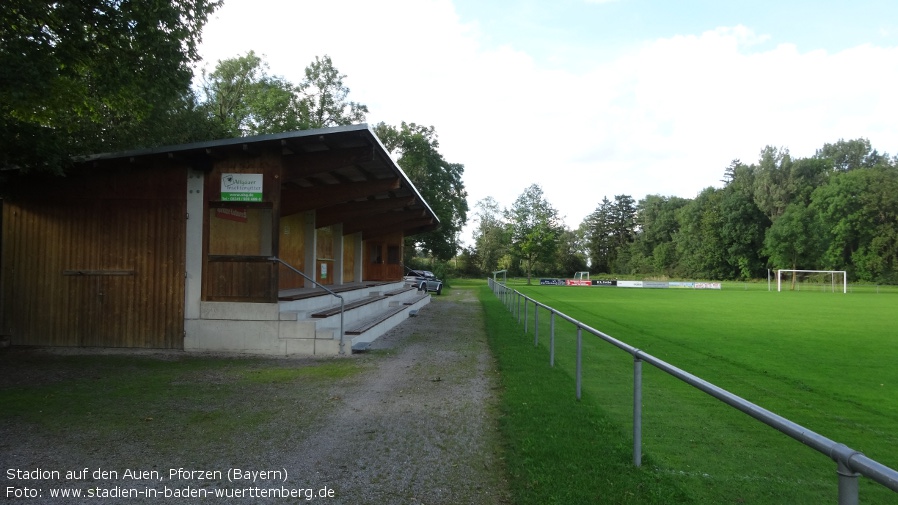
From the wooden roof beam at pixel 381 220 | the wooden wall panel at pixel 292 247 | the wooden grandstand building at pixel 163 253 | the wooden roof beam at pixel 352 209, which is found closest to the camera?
the wooden grandstand building at pixel 163 253

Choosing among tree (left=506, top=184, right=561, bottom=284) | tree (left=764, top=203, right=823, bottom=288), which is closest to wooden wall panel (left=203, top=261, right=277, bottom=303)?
tree (left=506, top=184, right=561, bottom=284)

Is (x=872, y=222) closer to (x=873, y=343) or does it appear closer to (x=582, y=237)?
(x=582, y=237)

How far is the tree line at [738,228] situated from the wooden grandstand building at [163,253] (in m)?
58.1

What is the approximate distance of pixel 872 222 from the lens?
227 ft

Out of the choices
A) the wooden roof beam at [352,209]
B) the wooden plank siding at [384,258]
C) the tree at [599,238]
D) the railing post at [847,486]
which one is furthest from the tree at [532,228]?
the railing post at [847,486]

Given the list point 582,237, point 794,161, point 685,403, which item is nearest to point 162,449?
point 685,403

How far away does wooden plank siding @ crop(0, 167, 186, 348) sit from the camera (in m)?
10.9

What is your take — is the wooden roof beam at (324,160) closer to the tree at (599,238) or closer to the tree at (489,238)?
the tree at (489,238)

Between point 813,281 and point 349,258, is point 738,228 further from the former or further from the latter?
point 349,258

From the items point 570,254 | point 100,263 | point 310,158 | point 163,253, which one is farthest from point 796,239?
point 100,263

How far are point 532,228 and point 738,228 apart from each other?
33.1 m

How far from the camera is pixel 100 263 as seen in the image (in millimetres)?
11094

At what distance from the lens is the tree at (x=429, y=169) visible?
149 feet

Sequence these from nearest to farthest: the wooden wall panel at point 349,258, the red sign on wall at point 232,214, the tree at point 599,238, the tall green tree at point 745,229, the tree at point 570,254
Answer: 1. the red sign on wall at point 232,214
2. the wooden wall panel at point 349,258
3. the tall green tree at point 745,229
4. the tree at point 570,254
5. the tree at point 599,238
